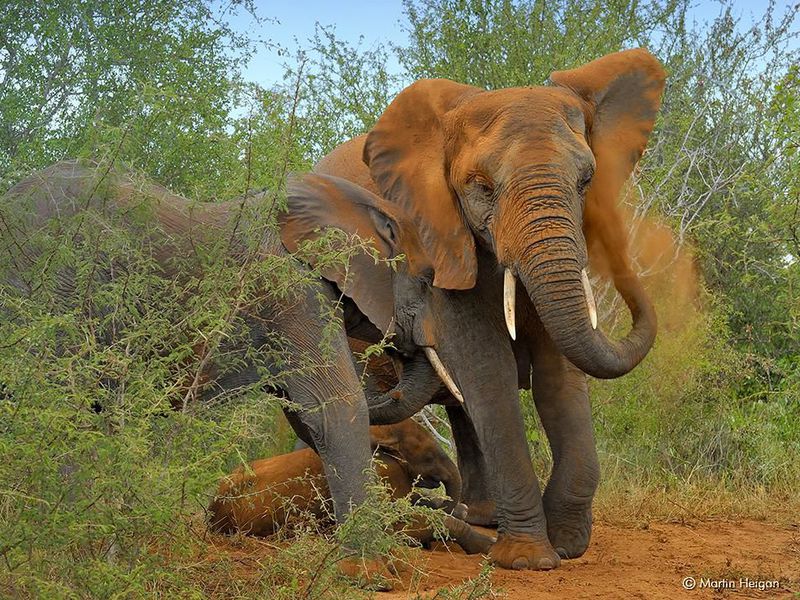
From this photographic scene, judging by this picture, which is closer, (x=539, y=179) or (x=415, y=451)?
(x=539, y=179)

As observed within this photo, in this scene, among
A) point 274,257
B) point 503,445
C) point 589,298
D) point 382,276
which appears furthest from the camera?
point 503,445

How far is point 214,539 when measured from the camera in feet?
20.8

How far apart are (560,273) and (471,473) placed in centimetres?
280

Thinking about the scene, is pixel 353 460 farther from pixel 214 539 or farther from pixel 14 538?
pixel 14 538

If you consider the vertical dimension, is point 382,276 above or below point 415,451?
above

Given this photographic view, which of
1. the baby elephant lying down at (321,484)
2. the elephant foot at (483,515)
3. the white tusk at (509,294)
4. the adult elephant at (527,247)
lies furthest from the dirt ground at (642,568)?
the white tusk at (509,294)

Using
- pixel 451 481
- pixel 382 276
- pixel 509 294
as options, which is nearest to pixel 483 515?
pixel 451 481

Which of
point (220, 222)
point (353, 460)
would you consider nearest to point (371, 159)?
point (220, 222)

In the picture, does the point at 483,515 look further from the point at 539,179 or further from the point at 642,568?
the point at 539,179

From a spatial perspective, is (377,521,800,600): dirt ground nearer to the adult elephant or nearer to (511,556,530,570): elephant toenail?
(511,556,530,570): elephant toenail

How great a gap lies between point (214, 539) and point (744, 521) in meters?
3.41

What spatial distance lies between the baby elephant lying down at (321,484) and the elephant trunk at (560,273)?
1030mm

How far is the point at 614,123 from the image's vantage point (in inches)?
277

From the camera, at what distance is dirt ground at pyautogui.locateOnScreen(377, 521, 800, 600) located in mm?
5605
